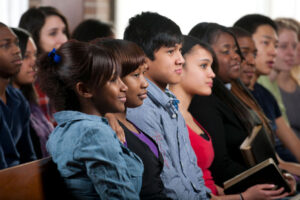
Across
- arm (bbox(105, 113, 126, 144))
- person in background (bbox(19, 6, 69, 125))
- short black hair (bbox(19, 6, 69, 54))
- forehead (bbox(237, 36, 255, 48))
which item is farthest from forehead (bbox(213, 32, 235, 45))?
short black hair (bbox(19, 6, 69, 54))

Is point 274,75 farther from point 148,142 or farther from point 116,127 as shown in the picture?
point 116,127

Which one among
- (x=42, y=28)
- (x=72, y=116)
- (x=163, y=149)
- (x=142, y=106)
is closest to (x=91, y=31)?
(x=42, y=28)

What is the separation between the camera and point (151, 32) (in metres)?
1.88

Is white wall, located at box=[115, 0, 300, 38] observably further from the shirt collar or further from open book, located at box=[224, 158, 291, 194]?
Result: the shirt collar

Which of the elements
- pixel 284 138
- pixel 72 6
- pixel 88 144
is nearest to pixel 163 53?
pixel 88 144

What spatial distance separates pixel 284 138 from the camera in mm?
3072

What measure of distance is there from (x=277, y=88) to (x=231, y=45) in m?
1.14

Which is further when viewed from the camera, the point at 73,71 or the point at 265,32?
the point at 265,32

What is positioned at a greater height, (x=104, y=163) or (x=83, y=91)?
(x=83, y=91)

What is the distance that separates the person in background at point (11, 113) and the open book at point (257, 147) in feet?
3.23

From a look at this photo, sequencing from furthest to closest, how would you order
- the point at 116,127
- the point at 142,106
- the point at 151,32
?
the point at 151,32, the point at 142,106, the point at 116,127

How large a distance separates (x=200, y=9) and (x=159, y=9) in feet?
1.78

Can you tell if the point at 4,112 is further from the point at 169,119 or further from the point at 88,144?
the point at 88,144

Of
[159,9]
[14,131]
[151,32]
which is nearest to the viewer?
[151,32]
